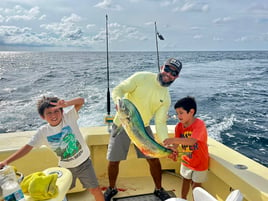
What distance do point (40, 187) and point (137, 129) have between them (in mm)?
932

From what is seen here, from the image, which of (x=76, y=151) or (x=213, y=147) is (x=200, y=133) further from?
(x=76, y=151)

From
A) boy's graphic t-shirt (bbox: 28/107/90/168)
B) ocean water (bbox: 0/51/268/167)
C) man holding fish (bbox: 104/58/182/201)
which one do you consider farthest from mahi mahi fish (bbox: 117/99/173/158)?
ocean water (bbox: 0/51/268/167)

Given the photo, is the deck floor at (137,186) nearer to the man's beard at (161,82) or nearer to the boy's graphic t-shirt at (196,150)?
the boy's graphic t-shirt at (196,150)

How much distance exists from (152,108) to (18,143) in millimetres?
1305

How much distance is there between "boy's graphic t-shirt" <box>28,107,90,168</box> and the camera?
208cm

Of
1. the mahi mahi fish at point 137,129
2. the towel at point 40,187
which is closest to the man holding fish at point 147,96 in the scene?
the mahi mahi fish at point 137,129

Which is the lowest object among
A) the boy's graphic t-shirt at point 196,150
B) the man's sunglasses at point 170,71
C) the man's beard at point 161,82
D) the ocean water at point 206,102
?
the ocean water at point 206,102

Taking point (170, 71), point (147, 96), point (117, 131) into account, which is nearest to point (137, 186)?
point (117, 131)

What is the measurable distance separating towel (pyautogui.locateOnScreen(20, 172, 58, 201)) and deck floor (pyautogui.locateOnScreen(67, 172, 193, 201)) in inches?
54.1

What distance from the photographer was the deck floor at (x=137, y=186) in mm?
2809

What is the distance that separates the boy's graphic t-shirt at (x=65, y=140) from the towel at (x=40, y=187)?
1.99 feet

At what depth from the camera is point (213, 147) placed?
110 inches

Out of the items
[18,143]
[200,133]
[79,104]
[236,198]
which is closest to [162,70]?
[200,133]

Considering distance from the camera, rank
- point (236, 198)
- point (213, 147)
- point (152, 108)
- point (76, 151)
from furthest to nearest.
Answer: point (213, 147)
point (152, 108)
point (76, 151)
point (236, 198)
